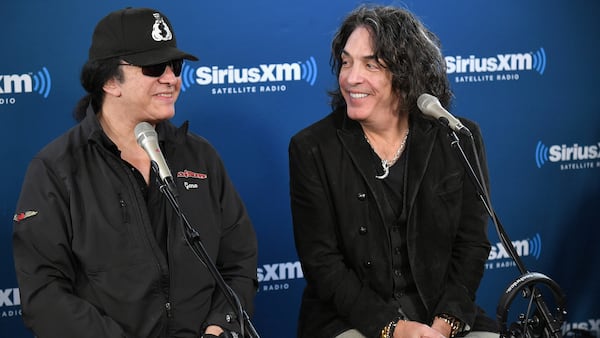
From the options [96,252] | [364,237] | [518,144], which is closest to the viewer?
[96,252]

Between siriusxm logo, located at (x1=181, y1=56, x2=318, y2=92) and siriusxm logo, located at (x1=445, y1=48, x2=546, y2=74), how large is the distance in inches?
27.3

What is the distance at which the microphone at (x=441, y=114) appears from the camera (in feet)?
8.03

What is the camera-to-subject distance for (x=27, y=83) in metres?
3.57

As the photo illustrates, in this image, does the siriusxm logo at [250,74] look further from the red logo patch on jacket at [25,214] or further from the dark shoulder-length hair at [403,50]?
the red logo patch on jacket at [25,214]

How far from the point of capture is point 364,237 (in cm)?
315

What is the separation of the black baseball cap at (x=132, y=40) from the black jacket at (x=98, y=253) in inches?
8.8

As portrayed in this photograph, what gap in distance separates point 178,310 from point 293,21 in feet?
5.26

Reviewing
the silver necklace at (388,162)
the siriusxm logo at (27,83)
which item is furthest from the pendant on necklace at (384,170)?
the siriusxm logo at (27,83)

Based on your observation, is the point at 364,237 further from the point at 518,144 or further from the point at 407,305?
the point at 518,144

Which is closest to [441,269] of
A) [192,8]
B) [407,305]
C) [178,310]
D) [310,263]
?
[407,305]

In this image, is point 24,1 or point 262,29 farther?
point 262,29

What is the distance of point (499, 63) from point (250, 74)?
1246 millimetres

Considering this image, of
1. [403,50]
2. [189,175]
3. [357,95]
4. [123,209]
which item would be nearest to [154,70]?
[189,175]

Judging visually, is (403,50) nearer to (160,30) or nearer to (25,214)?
(160,30)
